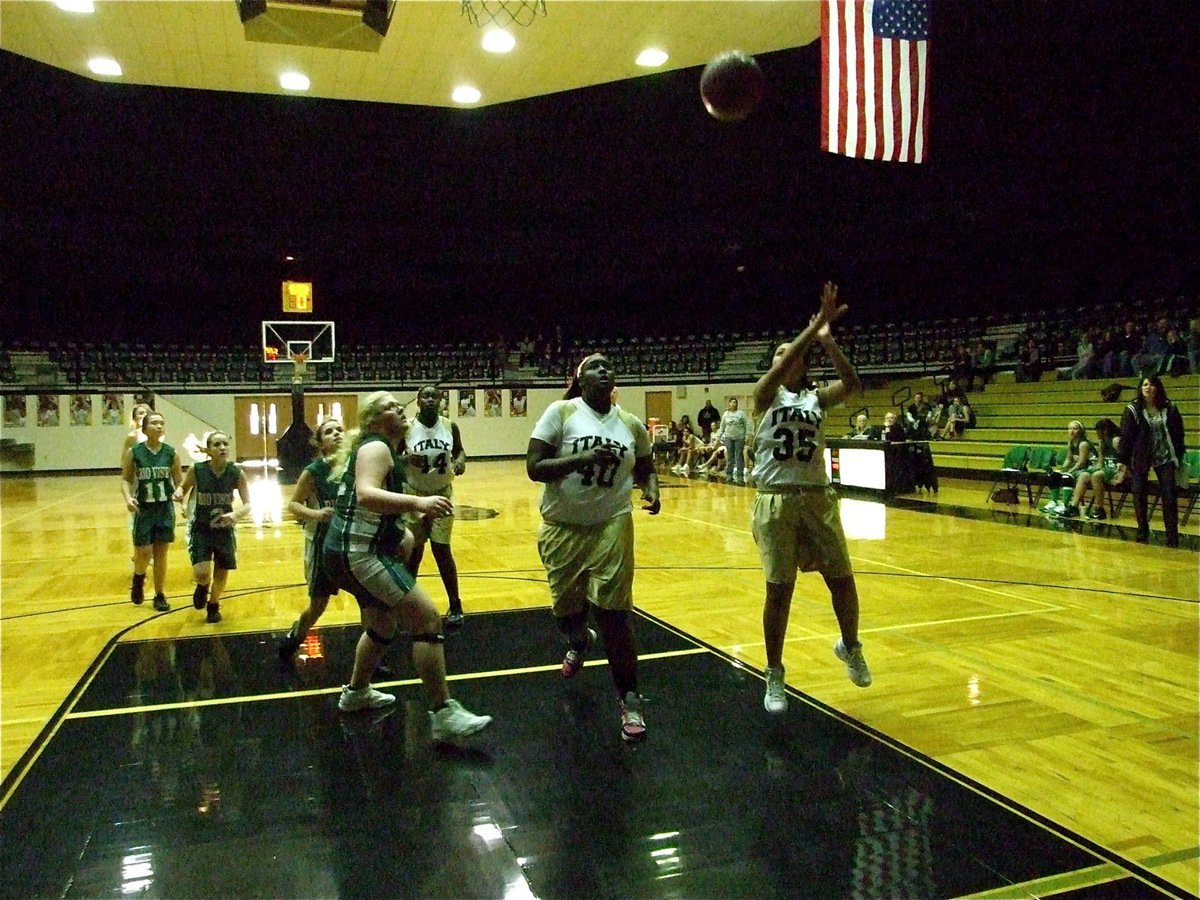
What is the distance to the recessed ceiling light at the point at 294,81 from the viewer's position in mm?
10461

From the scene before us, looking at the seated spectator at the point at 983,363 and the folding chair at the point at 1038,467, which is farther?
the seated spectator at the point at 983,363

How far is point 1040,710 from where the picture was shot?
4.15 metres

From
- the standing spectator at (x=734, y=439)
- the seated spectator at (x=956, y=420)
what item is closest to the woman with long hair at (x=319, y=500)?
the standing spectator at (x=734, y=439)

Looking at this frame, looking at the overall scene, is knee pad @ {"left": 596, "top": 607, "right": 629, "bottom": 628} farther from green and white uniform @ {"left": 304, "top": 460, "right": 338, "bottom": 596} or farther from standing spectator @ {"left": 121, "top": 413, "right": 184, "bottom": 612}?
standing spectator @ {"left": 121, "top": 413, "right": 184, "bottom": 612}

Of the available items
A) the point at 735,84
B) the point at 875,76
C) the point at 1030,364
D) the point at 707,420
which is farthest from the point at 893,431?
the point at 735,84

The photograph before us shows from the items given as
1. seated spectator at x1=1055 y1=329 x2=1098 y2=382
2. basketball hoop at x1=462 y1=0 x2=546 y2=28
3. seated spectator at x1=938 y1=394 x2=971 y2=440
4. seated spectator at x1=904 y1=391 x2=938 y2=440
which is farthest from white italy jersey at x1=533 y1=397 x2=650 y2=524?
seated spectator at x1=1055 y1=329 x2=1098 y2=382

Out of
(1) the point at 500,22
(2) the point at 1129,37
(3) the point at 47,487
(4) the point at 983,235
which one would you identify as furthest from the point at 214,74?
(4) the point at 983,235

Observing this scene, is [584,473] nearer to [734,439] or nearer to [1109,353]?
[734,439]

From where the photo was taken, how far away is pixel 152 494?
6707 mm

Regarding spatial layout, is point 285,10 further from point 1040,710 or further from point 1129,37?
point 1129,37

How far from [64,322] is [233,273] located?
207 inches

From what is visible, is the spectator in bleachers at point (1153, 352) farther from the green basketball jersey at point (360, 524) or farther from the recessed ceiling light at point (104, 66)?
the recessed ceiling light at point (104, 66)

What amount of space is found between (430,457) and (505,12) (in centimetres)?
558

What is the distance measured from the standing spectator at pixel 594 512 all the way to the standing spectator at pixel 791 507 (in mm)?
586
